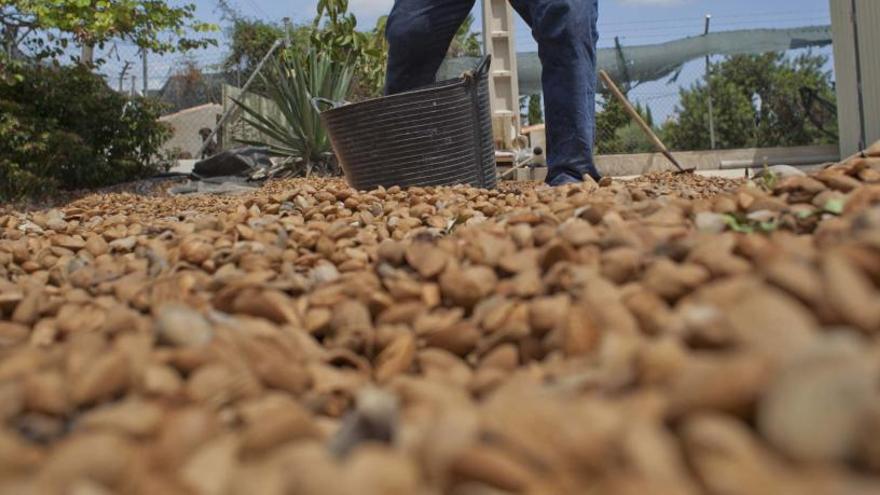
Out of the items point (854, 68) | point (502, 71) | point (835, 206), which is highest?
point (502, 71)

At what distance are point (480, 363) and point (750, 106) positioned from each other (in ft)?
42.6

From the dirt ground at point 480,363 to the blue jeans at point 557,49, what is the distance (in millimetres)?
1486

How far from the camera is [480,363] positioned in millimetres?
885

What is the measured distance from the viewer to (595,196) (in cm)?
176

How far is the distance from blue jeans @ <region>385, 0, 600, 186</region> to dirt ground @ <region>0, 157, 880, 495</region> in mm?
1486

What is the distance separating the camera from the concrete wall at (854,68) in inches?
287

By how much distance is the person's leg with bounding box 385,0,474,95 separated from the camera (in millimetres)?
2998

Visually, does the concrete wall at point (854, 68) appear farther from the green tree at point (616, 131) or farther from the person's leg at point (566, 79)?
the person's leg at point (566, 79)

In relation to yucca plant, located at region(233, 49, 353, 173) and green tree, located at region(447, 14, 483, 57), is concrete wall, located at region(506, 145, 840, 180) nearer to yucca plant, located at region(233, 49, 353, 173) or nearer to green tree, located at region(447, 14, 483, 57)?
yucca plant, located at region(233, 49, 353, 173)

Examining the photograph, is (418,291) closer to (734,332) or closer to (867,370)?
(734,332)

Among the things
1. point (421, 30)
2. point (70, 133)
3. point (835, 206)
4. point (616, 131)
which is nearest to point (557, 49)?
point (421, 30)

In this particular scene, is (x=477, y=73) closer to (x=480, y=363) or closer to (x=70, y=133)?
(x=480, y=363)

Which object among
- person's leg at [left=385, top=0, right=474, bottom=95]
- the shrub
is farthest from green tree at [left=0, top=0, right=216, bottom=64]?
person's leg at [left=385, top=0, right=474, bottom=95]

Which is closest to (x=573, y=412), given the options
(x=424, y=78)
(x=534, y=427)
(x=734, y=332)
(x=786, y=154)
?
(x=534, y=427)
